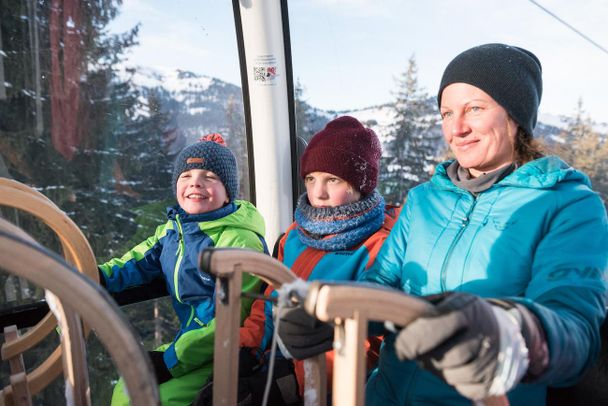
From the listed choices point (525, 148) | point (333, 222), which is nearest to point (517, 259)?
point (525, 148)

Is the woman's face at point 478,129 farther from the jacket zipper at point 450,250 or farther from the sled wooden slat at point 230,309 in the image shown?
the sled wooden slat at point 230,309

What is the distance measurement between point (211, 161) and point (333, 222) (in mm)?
607

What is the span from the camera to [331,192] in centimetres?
184

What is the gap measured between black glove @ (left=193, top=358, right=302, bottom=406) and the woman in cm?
28

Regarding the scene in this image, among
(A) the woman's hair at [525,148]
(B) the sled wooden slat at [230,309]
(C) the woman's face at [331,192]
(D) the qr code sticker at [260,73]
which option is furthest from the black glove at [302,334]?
(D) the qr code sticker at [260,73]

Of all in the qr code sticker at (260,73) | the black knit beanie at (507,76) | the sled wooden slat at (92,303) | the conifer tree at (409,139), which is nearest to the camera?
the sled wooden slat at (92,303)

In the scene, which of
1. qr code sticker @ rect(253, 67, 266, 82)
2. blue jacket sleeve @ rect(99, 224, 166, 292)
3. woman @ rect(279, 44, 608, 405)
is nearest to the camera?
woman @ rect(279, 44, 608, 405)

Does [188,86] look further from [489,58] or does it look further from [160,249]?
[489,58]

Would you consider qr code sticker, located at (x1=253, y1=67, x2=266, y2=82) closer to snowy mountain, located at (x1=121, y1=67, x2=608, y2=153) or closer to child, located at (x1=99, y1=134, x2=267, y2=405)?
snowy mountain, located at (x1=121, y1=67, x2=608, y2=153)

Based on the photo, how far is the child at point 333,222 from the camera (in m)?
1.69

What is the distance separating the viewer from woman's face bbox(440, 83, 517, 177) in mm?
1158

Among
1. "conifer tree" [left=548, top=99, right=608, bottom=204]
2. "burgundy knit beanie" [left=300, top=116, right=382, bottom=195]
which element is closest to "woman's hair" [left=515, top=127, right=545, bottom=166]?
"burgundy knit beanie" [left=300, top=116, right=382, bottom=195]

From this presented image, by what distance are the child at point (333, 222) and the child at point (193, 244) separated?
0.16 meters

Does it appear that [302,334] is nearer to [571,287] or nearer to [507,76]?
[571,287]
